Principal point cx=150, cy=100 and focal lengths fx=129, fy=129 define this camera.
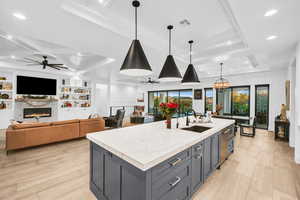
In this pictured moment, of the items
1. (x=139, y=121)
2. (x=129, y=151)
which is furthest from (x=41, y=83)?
(x=129, y=151)

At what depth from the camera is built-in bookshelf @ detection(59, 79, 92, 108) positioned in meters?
7.56

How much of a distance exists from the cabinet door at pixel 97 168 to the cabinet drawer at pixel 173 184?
2.70ft

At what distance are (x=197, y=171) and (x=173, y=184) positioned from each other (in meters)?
0.67

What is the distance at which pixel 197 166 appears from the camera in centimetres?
193

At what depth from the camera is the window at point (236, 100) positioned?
663 centimetres

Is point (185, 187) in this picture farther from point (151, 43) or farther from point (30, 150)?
point (30, 150)

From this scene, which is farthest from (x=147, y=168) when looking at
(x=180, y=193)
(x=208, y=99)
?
(x=208, y=99)

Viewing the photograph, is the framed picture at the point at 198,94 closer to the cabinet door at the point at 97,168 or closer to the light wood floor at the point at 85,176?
the light wood floor at the point at 85,176

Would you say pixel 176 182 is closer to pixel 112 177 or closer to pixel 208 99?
pixel 112 177

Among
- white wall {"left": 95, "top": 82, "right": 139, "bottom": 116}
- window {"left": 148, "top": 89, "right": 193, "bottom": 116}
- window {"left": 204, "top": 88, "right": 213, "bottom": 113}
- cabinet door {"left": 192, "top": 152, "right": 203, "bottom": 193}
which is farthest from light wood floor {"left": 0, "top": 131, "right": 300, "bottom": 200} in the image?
white wall {"left": 95, "top": 82, "right": 139, "bottom": 116}

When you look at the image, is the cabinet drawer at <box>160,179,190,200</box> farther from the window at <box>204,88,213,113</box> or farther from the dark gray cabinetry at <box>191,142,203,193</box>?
the window at <box>204,88,213,113</box>

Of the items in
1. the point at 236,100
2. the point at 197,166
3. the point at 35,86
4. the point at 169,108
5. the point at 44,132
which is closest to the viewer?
the point at 197,166

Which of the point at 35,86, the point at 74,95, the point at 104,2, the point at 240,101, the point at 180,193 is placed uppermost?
the point at 104,2

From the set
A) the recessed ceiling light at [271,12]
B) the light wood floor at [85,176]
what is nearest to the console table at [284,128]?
the light wood floor at [85,176]
